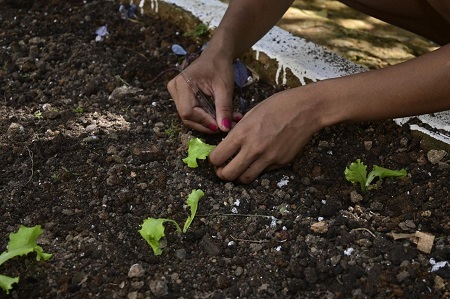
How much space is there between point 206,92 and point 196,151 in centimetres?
29

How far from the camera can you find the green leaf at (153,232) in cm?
237

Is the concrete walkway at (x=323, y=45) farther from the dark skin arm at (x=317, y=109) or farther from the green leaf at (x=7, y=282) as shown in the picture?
the green leaf at (x=7, y=282)

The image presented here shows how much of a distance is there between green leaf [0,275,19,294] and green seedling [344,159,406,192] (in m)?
1.15

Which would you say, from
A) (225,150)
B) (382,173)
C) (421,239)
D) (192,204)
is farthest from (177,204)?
(421,239)

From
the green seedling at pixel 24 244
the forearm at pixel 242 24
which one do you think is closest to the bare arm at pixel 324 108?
the forearm at pixel 242 24

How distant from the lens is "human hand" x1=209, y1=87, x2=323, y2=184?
252cm

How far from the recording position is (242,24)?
3064 mm

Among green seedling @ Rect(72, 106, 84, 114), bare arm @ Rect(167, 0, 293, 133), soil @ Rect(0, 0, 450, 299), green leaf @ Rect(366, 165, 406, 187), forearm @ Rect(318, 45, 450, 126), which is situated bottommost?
green seedling @ Rect(72, 106, 84, 114)

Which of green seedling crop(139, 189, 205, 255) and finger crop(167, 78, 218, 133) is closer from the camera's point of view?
green seedling crop(139, 189, 205, 255)

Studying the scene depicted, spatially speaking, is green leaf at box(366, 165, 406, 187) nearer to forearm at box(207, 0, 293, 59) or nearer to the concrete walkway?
the concrete walkway

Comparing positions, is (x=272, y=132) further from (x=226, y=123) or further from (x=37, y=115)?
(x=37, y=115)

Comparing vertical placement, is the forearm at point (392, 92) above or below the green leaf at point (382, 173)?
above

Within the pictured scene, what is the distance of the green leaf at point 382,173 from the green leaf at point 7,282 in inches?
47.6

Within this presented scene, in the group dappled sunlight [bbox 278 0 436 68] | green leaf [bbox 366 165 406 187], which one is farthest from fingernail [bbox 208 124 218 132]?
dappled sunlight [bbox 278 0 436 68]
